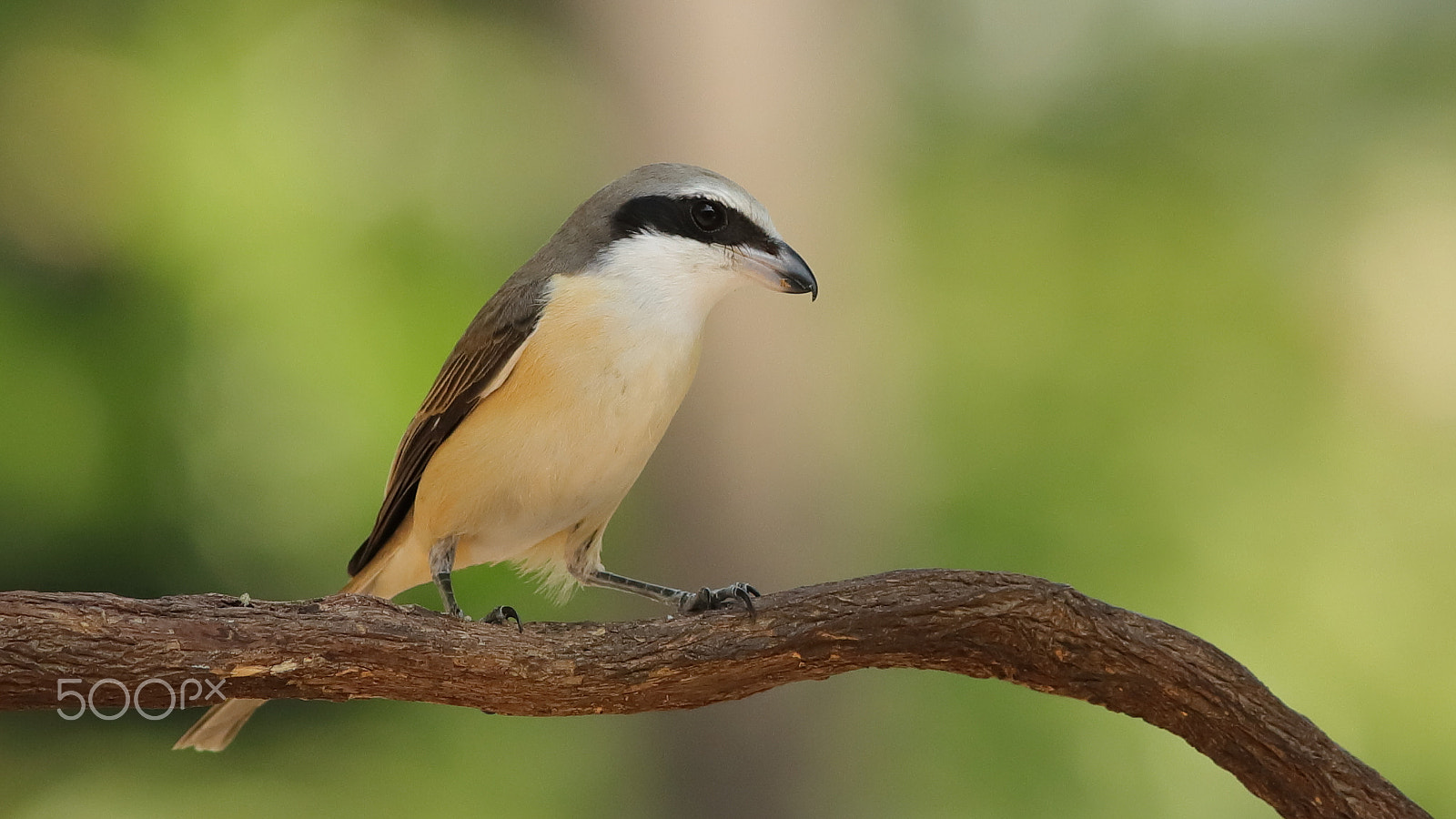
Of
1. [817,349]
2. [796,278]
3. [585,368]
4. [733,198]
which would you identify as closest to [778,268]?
[796,278]

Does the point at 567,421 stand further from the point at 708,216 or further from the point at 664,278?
the point at 708,216

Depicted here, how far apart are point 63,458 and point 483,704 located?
214 centimetres

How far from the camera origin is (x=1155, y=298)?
14.5 ft

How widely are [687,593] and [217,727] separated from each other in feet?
3.05

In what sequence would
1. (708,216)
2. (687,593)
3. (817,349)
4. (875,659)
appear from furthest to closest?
(817,349), (687,593), (708,216), (875,659)

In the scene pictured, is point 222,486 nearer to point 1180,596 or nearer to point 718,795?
point 718,795

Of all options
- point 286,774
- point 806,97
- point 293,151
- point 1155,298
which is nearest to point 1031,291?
point 1155,298

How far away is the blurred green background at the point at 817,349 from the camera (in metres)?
3.72

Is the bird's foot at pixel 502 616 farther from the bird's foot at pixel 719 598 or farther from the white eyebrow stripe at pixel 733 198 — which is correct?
the white eyebrow stripe at pixel 733 198

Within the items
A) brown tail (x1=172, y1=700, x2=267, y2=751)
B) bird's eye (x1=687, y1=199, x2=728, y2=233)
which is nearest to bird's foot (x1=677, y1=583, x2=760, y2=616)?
bird's eye (x1=687, y1=199, x2=728, y2=233)

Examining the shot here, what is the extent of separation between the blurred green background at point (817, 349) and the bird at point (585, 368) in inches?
54.1

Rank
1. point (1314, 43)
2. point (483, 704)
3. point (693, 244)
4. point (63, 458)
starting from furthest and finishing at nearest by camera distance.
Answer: point (1314, 43) < point (63, 458) < point (693, 244) < point (483, 704)

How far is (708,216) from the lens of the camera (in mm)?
2244

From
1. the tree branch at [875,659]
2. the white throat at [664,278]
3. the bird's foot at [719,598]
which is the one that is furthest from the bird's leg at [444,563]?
the white throat at [664,278]
